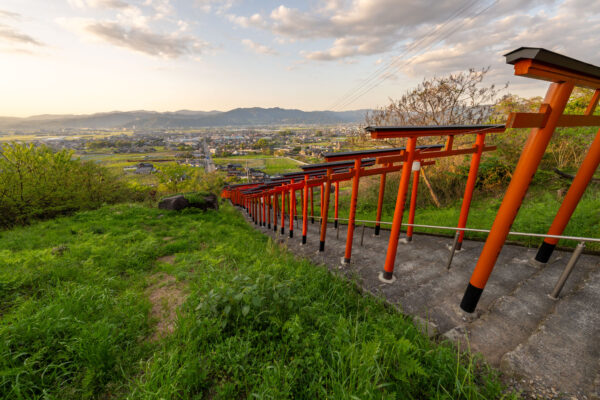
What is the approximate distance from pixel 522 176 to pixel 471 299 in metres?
1.71

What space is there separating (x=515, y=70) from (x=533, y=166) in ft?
3.70

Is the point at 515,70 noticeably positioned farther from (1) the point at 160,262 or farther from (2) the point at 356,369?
(1) the point at 160,262

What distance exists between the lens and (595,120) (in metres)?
2.84

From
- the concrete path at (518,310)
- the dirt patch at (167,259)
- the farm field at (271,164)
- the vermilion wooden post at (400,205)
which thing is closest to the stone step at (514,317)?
the concrete path at (518,310)

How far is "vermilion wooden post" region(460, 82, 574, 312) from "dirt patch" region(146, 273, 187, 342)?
13.1ft

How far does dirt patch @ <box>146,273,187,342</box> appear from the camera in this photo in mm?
2543

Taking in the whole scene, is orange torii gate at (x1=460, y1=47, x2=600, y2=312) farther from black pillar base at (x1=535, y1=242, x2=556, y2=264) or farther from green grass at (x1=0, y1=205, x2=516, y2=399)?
black pillar base at (x1=535, y1=242, x2=556, y2=264)

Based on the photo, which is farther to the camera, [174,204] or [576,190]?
[174,204]

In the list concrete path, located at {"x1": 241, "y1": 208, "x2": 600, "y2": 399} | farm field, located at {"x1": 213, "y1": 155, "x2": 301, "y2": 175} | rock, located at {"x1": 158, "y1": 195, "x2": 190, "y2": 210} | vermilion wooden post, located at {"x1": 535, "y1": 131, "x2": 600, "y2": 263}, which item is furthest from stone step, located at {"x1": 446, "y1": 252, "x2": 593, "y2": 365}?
farm field, located at {"x1": 213, "y1": 155, "x2": 301, "y2": 175}

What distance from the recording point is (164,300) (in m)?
3.06

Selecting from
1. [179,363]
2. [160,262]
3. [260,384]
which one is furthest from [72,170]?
[260,384]

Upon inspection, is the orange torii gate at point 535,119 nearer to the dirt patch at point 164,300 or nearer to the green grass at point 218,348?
the green grass at point 218,348

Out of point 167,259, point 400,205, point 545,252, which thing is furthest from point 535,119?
point 167,259

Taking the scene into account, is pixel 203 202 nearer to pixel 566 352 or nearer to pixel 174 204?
pixel 174 204
